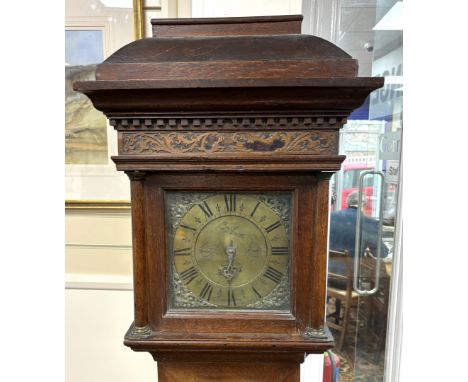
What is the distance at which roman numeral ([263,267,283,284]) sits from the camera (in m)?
0.64

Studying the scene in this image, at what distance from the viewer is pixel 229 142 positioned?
0.59 meters

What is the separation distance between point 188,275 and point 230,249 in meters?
0.10

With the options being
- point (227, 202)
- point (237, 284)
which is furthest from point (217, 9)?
point (237, 284)

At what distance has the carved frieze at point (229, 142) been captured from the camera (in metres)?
0.58

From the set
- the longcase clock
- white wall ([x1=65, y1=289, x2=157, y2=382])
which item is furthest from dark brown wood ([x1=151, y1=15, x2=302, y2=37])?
white wall ([x1=65, y1=289, x2=157, y2=382])

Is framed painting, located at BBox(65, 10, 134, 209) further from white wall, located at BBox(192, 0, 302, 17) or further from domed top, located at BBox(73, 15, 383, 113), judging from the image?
Result: domed top, located at BBox(73, 15, 383, 113)

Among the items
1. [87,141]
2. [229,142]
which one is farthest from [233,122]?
[87,141]

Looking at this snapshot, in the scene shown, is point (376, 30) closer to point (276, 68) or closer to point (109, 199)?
point (276, 68)

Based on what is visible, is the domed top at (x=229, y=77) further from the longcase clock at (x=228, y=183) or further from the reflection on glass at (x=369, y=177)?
the reflection on glass at (x=369, y=177)

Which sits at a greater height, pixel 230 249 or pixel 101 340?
pixel 230 249

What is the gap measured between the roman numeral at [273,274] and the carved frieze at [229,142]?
234 millimetres

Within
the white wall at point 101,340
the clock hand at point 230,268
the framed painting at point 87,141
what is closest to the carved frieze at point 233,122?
the clock hand at point 230,268

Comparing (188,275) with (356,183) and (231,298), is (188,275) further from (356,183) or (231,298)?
(356,183)

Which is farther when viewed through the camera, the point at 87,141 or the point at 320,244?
the point at 87,141
